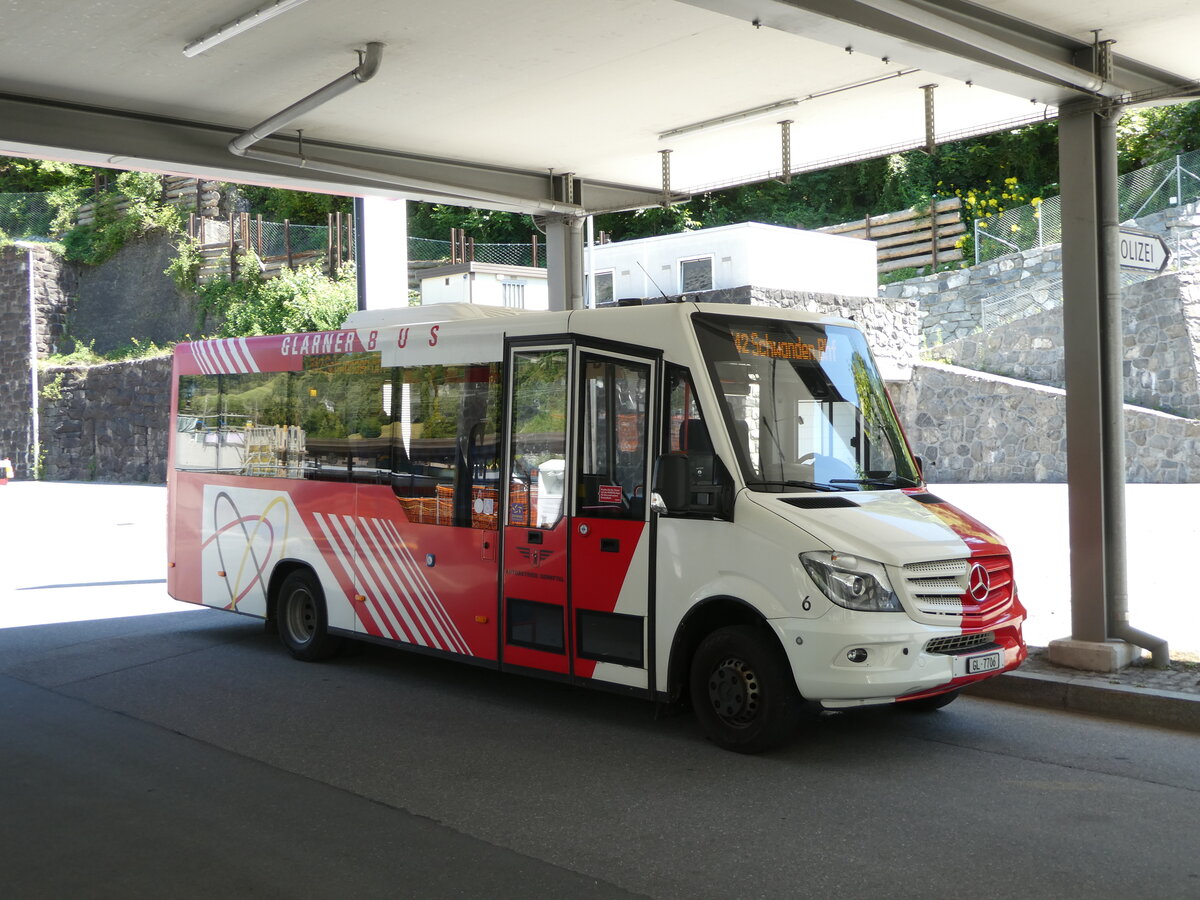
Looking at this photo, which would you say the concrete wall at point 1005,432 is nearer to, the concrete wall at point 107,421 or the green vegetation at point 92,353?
the concrete wall at point 107,421

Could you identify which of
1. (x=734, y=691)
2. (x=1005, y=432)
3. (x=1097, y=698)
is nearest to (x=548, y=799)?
(x=734, y=691)

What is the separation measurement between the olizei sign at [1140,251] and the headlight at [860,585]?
12.8 feet

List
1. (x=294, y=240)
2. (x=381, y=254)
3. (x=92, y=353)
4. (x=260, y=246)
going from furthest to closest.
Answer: (x=92, y=353), (x=260, y=246), (x=294, y=240), (x=381, y=254)

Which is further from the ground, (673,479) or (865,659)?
(673,479)

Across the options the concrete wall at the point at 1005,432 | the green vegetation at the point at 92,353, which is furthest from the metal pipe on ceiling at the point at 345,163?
the green vegetation at the point at 92,353

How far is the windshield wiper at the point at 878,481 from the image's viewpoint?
750cm

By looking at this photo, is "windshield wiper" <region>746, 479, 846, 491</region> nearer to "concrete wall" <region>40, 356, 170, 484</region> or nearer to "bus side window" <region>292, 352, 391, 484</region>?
"bus side window" <region>292, 352, 391, 484</region>

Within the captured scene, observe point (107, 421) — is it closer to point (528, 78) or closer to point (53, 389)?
point (53, 389)

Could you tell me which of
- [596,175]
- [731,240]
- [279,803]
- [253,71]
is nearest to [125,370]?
[731,240]

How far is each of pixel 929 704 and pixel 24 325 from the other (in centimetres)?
4306

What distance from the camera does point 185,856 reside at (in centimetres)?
551

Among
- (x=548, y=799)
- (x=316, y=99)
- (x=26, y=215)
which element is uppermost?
(x=26, y=215)

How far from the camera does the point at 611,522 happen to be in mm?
7844

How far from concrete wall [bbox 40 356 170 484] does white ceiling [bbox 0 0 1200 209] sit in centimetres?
2678
